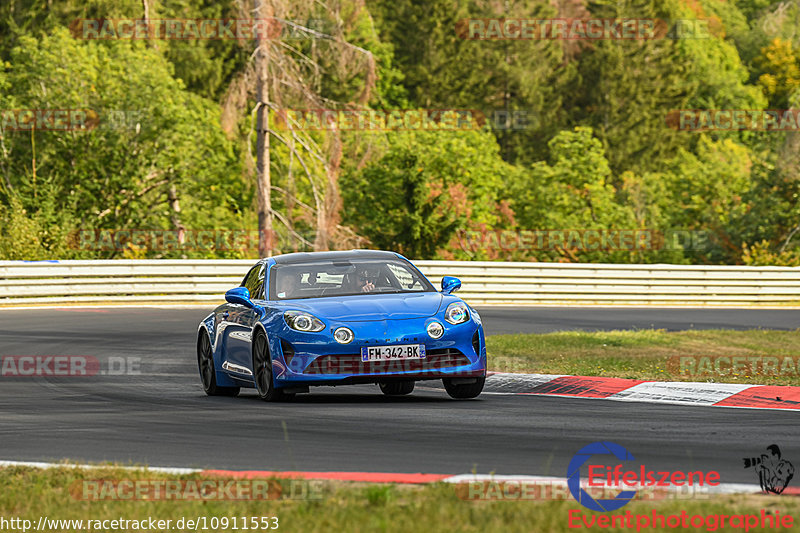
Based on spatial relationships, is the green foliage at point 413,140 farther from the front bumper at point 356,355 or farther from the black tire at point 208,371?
the front bumper at point 356,355

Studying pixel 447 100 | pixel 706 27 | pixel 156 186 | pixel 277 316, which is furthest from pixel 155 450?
pixel 706 27

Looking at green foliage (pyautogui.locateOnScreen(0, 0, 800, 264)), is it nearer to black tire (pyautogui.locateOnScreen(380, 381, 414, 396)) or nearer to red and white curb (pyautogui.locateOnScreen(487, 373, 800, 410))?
red and white curb (pyautogui.locateOnScreen(487, 373, 800, 410))

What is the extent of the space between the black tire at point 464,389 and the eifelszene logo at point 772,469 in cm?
403

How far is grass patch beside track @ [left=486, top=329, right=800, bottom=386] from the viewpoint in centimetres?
1422

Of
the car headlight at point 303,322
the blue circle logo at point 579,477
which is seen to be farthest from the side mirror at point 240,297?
the blue circle logo at point 579,477

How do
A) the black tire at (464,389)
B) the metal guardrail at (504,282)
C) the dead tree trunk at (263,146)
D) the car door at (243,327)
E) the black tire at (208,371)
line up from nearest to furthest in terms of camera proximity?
1. the black tire at (464,389)
2. the car door at (243,327)
3. the black tire at (208,371)
4. the metal guardrail at (504,282)
5. the dead tree trunk at (263,146)

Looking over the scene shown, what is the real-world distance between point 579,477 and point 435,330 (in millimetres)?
4397

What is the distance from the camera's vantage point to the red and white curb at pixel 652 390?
37.8 ft

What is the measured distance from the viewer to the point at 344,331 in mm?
11156

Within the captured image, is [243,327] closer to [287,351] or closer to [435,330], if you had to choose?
[287,351]

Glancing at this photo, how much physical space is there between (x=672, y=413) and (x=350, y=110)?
22152 millimetres

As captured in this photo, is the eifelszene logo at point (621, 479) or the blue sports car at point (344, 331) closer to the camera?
the eifelszene logo at point (621, 479)

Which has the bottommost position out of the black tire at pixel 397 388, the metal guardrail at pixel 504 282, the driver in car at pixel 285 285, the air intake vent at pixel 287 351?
the metal guardrail at pixel 504 282

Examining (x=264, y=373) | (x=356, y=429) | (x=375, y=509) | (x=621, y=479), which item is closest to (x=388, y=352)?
(x=264, y=373)
